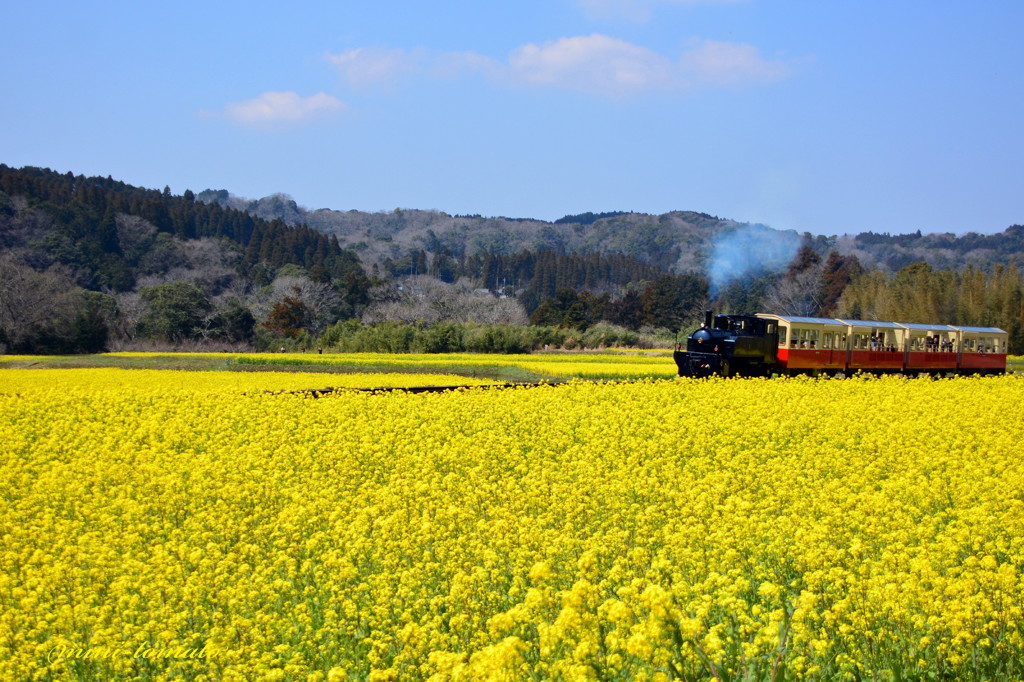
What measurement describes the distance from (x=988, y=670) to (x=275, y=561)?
172 inches

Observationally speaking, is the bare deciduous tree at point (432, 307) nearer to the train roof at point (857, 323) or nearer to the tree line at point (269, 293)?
the tree line at point (269, 293)

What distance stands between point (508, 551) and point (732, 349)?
19.2 meters

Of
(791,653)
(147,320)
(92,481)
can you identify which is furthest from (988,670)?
(147,320)

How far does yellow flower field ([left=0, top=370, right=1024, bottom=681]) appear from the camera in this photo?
13.9ft

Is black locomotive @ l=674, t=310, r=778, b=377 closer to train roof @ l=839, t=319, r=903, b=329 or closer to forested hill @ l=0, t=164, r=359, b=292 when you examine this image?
train roof @ l=839, t=319, r=903, b=329

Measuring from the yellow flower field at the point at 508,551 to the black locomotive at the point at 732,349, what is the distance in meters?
11.8

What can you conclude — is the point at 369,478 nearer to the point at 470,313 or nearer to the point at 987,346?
the point at 987,346

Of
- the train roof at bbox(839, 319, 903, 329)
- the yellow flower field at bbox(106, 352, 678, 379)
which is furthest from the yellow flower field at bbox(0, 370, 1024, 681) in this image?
the train roof at bbox(839, 319, 903, 329)

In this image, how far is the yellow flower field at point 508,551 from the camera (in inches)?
167

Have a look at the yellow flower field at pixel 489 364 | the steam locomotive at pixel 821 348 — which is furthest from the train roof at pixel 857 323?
the yellow flower field at pixel 489 364

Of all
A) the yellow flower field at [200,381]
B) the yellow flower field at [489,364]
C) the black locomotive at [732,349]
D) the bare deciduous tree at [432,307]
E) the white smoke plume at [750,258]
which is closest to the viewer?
the yellow flower field at [200,381]

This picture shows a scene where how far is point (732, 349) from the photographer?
23953mm

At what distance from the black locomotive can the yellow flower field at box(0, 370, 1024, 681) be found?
38.7 ft

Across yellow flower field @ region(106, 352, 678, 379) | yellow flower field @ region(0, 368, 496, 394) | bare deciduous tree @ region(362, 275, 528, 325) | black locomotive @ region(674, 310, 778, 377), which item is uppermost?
bare deciduous tree @ region(362, 275, 528, 325)
